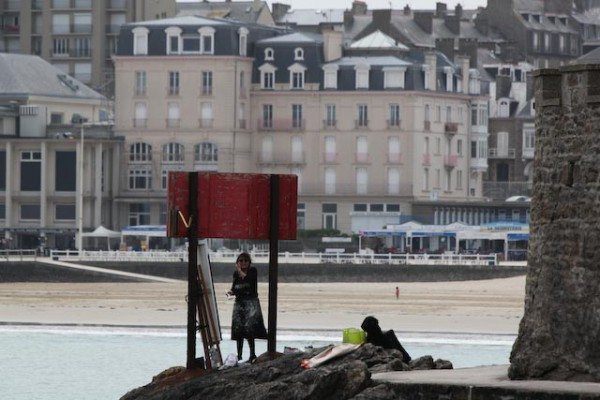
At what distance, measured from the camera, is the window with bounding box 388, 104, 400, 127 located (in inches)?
3853

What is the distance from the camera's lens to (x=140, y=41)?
9788 centimetres

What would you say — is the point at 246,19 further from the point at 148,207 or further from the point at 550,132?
the point at 550,132

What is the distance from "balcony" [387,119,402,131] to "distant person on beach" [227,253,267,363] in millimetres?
75536

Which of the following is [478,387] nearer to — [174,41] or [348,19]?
[174,41]

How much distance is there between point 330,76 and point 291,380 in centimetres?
7844

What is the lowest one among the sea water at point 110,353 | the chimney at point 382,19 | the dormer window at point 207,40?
the sea water at point 110,353

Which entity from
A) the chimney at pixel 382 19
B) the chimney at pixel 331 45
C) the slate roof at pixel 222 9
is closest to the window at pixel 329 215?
the chimney at pixel 331 45

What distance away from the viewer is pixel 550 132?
19906 millimetres

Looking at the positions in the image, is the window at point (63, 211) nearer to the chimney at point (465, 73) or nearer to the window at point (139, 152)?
the window at point (139, 152)

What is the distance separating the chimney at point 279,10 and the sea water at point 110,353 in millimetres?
88363

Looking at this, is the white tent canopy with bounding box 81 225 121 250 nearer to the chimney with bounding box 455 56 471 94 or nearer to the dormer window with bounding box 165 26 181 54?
the dormer window with bounding box 165 26 181 54

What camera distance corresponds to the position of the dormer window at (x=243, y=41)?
9738 centimetres

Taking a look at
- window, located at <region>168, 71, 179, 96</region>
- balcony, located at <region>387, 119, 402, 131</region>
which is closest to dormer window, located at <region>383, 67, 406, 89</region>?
balcony, located at <region>387, 119, 402, 131</region>

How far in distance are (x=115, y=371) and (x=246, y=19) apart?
8985 cm
